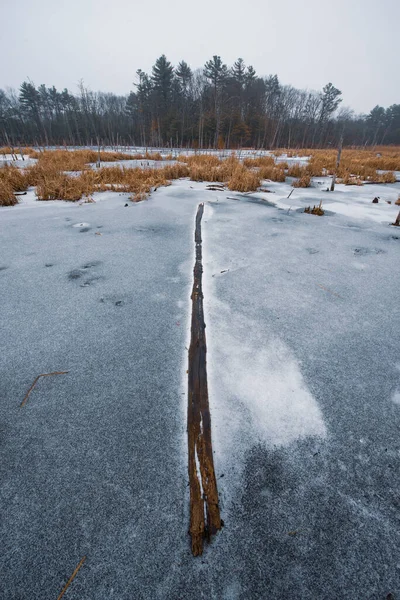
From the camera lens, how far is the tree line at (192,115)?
3112cm

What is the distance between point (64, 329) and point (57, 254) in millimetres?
1346

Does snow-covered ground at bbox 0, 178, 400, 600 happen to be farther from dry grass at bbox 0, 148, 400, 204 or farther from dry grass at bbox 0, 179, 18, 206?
dry grass at bbox 0, 148, 400, 204

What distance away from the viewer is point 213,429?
3.33 feet

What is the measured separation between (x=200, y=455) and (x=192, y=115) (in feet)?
136

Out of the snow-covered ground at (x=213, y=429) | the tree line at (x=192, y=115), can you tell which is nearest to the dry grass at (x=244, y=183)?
the snow-covered ground at (x=213, y=429)

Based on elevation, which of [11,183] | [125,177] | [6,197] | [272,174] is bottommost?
[6,197]

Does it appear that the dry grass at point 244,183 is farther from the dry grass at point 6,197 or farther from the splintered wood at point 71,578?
the splintered wood at point 71,578

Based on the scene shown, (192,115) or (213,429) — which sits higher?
(192,115)

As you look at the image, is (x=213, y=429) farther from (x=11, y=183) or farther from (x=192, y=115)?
(x=192, y=115)

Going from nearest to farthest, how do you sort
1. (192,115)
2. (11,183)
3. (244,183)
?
(11,183)
(244,183)
(192,115)


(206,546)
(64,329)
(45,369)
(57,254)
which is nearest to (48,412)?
(45,369)

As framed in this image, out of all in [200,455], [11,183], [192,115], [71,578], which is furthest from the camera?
[192,115]

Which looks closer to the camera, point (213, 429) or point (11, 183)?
point (213, 429)

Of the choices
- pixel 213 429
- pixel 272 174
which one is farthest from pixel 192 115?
pixel 213 429
